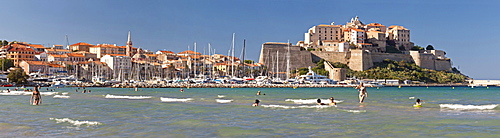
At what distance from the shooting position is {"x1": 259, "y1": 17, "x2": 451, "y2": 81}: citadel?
253 feet

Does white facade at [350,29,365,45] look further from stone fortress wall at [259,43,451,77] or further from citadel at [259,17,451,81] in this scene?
stone fortress wall at [259,43,451,77]

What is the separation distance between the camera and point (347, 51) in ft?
265

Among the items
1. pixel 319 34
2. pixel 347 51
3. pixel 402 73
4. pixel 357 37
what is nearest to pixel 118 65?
pixel 319 34

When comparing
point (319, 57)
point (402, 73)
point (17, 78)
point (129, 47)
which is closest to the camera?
point (17, 78)

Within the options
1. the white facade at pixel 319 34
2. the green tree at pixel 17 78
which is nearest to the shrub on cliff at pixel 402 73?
the white facade at pixel 319 34

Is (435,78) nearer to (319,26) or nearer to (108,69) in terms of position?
(319,26)

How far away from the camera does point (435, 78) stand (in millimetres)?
81500

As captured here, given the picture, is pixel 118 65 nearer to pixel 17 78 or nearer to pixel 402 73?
pixel 17 78

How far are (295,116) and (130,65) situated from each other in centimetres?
7069

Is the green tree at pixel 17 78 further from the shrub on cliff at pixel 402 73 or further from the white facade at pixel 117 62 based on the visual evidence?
the shrub on cliff at pixel 402 73

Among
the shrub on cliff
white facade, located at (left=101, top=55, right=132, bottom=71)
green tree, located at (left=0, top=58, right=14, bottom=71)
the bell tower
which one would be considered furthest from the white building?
the shrub on cliff

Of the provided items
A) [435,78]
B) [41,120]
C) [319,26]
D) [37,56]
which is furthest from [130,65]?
[41,120]

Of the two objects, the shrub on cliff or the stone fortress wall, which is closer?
the stone fortress wall

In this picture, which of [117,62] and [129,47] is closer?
[117,62]
